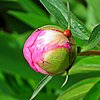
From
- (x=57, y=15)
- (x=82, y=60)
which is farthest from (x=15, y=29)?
(x=57, y=15)

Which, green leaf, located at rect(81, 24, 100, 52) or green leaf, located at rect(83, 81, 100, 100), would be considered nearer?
green leaf, located at rect(81, 24, 100, 52)

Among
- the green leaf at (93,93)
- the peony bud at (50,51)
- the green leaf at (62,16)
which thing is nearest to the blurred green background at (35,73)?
the green leaf at (93,93)

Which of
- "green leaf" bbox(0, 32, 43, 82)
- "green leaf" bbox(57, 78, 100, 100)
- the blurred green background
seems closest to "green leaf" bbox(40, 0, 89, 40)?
the blurred green background

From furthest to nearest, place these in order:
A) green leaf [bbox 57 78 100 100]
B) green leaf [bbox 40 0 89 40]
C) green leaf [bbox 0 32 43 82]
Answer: green leaf [bbox 0 32 43 82], green leaf [bbox 57 78 100 100], green leaf [bbox 40 0 89 40]

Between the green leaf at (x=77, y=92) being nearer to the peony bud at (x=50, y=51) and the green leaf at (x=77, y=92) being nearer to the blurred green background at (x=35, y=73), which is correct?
the blurred green background at (x=35, y=73)

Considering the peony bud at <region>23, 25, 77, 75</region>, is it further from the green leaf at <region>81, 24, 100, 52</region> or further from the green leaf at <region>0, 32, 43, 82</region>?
the green leaf at <region>0, 32, 43, 82</region>

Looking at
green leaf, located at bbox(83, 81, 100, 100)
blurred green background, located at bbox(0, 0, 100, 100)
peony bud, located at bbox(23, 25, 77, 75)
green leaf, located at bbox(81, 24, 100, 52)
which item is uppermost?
peony bud, located at bbox(23, 25, 77, 75)
